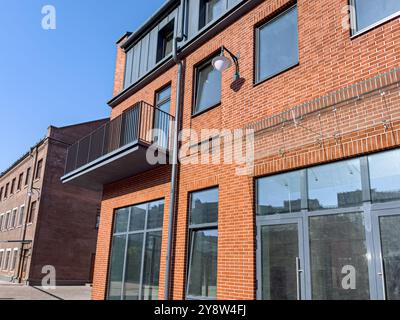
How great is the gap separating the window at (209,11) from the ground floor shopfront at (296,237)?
452 cm

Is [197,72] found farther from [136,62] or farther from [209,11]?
[136,62]

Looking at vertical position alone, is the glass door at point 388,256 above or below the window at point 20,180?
below

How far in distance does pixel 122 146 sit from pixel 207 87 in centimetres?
257

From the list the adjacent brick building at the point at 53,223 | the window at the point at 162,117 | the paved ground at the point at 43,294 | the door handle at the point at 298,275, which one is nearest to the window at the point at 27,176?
the adjacent brick building at the point at 53,223

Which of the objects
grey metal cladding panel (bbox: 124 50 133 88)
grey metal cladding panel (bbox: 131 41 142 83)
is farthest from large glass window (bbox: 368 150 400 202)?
grey metal cladding panel (bbox: 124 50 133 88)

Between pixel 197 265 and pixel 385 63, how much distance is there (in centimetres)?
517

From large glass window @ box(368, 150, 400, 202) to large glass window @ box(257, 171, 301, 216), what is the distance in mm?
1244

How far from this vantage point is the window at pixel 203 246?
23.9ft

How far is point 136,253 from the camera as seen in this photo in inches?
384

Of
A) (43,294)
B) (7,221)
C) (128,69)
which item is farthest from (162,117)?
(7,221)

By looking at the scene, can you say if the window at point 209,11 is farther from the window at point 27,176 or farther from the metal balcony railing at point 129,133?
the window at point 27,176

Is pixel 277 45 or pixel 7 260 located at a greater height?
pixel 277 45

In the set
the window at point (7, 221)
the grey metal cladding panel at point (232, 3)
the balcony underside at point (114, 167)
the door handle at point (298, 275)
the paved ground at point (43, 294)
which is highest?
the grey metal cladding panel at point (232, 3)
